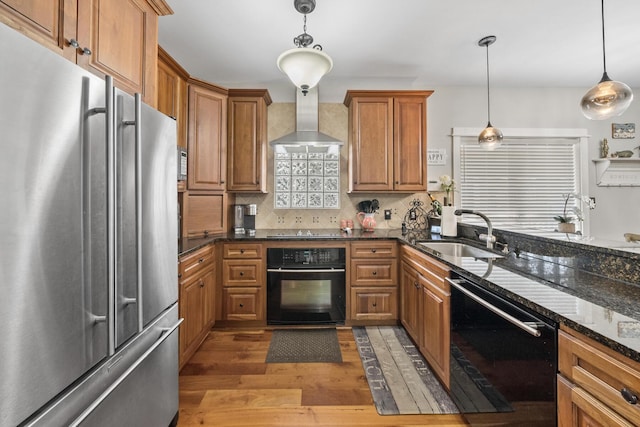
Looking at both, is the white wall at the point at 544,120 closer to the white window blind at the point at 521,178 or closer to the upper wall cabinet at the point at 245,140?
the white window blind at the point at 521,178

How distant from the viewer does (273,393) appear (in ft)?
6.20

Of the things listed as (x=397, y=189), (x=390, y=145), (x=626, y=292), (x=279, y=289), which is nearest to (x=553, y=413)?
(x=626, y=292)

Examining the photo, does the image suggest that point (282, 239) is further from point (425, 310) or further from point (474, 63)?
point (474, 63)

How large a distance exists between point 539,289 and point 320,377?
1.53 metres

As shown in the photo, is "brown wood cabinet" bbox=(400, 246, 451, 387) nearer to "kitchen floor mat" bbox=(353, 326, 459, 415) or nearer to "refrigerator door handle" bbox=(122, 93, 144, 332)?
"kitchen floor mat" bbox=(353, 326, 459, 415)

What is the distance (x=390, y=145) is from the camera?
3166mm

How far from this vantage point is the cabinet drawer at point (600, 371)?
709 millimetres

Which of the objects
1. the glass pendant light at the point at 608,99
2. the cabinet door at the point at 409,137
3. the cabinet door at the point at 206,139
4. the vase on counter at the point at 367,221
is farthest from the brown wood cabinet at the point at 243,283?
the glass pendant light at the point at 608,99

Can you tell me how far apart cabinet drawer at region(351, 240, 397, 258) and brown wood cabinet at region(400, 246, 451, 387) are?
0.19 meters

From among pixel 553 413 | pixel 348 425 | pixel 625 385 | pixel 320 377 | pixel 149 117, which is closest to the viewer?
pixel 625 385

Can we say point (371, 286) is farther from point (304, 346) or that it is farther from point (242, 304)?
point (242, 304)

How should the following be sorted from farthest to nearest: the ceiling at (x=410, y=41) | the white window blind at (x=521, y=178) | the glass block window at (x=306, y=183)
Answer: the white window blind at (x=521, y=178) < the glass block window at (x=306, y=183) < the ceiling at (x=410, y=41)

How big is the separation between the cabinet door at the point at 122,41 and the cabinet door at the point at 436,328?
6.97 ft

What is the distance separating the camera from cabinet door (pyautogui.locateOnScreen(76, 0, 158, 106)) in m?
1.22
